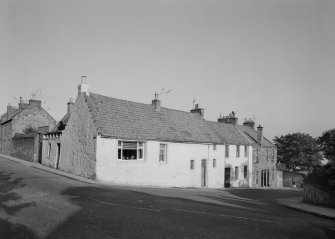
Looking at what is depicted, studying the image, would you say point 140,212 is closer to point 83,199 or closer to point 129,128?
point 83,199

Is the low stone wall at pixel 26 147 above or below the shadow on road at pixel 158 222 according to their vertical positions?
above

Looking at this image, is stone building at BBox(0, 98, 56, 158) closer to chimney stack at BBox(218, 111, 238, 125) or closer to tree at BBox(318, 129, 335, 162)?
chimney stack at BBox(218, 111, 238, 125)

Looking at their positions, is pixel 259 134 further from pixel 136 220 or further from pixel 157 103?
pixel 136 220

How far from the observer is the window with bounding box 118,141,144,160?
23.8 meters

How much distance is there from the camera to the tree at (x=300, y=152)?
7856cm

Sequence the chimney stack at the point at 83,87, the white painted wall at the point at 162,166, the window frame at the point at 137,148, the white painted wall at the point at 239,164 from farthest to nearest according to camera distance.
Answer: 1. the white painted wall at the point at 239,164
2. the chimney stack at the point at 83,87
3. the window frame at the point at 137,148
4. the white painted wall at the point at 162,166

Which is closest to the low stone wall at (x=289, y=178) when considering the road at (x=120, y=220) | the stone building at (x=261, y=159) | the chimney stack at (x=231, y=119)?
the stone building at (x=261, y=159)

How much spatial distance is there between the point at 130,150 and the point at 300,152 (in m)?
67.3

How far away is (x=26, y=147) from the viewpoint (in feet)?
107

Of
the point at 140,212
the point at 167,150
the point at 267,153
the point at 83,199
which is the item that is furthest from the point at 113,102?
the point at 267,153

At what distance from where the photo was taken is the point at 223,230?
32.3ft

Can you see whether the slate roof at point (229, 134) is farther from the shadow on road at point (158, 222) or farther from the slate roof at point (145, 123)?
the shadow on road at point (158, 222)

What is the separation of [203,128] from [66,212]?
25.0m

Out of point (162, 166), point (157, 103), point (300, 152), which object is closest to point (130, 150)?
point (162, 166)
